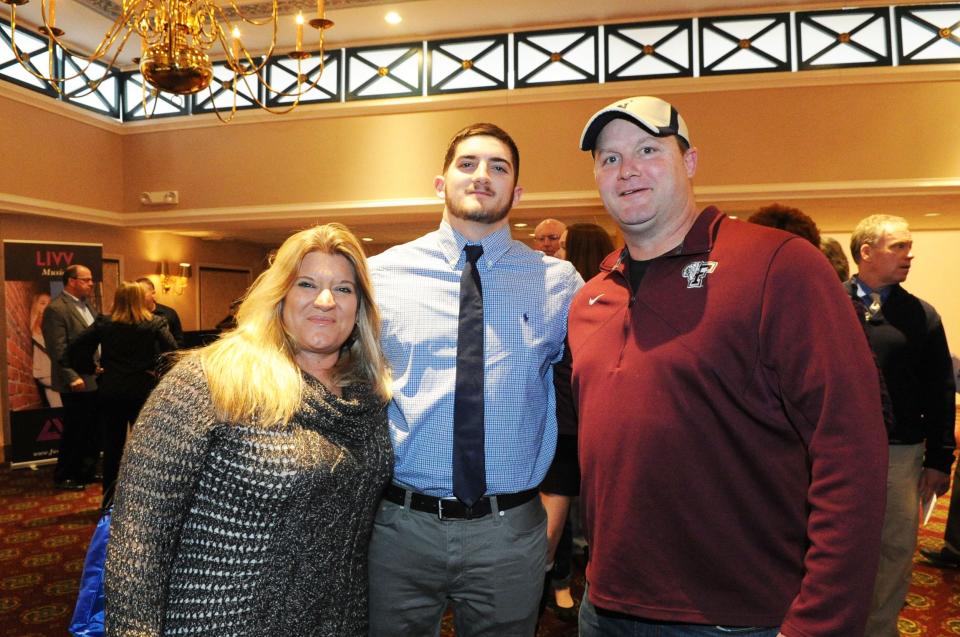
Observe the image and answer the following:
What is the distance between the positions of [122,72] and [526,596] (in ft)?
32.0

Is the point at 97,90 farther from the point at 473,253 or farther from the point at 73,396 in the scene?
the point at 473,253

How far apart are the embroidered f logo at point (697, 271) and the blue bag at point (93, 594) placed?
1.49 m

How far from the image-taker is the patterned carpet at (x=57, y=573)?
3.31m

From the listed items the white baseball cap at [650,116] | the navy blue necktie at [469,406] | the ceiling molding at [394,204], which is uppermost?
the ceiling molding at [394,204]

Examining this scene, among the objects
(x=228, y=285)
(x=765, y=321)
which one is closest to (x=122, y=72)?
(x=228, y=285)

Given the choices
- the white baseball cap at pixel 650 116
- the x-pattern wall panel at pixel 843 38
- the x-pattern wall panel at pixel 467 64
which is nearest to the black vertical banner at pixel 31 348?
the x-pattern wall panel at pixel 467 64

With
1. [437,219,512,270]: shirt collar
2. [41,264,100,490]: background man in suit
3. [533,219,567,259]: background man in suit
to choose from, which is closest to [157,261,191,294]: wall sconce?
[41,264,100,490]: background man in suit

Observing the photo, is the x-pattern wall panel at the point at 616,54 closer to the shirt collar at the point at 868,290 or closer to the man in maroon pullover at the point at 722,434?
the shirt collar at the point at 868,290

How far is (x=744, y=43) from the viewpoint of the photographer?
735 cm

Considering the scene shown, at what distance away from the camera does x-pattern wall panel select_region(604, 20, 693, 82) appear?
294 inches

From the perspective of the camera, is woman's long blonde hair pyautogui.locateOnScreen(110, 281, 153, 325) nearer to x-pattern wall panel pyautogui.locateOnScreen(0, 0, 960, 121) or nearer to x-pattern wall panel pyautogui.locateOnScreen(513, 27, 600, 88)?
x-pattern wall panel pyautogui.locateOnScreen(0, 0, 960, 121)

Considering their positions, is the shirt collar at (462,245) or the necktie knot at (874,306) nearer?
the shirt collar at (462,245)

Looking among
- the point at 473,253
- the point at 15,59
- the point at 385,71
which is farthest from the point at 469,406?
the point at 15,59

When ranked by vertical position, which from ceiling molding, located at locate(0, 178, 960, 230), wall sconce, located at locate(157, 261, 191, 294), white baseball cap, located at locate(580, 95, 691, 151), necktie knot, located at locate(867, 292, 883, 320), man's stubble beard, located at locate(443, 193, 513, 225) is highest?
ceiling molding, located at locate(0, 178, 960, 230)
